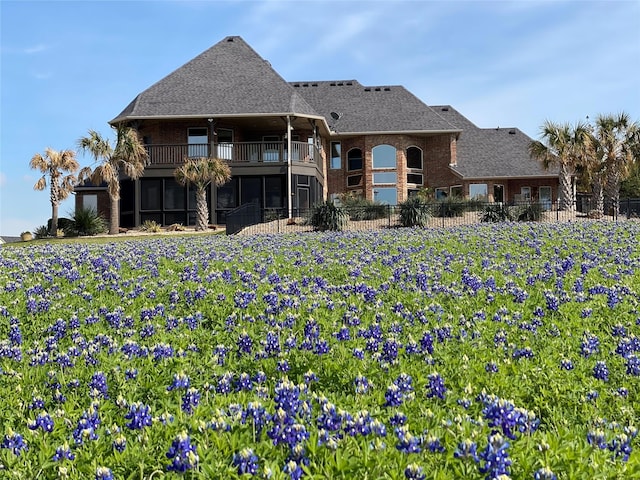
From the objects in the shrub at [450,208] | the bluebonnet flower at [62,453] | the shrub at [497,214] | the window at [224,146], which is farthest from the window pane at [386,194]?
the bluebonnet flower at [62,453]

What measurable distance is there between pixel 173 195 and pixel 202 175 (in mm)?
5317

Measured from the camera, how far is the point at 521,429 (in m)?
3.33

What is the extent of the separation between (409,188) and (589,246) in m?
30.2

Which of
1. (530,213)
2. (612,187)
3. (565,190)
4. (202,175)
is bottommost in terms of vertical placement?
(530,213)

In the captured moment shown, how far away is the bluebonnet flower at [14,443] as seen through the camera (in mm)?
3369

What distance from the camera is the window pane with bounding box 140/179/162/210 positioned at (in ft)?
113

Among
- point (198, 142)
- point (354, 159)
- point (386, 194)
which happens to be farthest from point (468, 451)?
point (354, 159)

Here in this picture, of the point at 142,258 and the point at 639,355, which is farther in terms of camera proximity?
the point at 142,258

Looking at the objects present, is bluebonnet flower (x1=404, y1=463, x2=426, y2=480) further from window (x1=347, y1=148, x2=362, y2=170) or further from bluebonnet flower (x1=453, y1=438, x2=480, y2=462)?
window (x1=347, y1=148, x2=362, y2=170)

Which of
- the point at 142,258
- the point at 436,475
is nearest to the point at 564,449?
the point at 436,475

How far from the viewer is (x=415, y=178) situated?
4288 cm

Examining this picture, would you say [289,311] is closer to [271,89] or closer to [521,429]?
[521,429]

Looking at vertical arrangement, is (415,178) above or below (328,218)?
above

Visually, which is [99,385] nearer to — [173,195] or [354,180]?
[173,195]
